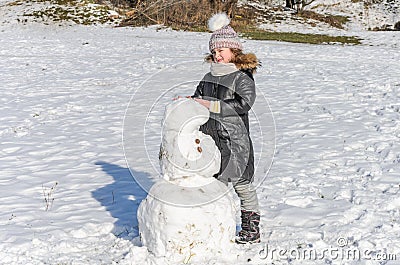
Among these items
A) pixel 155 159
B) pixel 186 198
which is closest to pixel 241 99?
pixel 186 198

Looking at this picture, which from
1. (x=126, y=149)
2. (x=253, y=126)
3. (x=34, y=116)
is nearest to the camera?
(x=126, y=149)

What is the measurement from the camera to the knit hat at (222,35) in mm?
4379

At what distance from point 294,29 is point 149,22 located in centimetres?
919

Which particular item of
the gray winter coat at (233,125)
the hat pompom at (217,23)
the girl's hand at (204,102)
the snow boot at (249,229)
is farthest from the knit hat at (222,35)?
the snow boot at (249,229)

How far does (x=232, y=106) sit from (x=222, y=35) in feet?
2.16

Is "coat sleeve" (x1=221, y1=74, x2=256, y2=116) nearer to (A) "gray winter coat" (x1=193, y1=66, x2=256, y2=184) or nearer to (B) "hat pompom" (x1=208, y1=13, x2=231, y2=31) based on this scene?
(A) "gray winter coat" (x1=193, y1=66, x2=256, y2=184)

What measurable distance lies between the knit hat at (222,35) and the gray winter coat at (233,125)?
0.26m

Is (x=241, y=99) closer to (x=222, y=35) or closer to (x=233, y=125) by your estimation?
(x=233, y=125)

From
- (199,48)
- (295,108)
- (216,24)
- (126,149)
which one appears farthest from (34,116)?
(199,48)

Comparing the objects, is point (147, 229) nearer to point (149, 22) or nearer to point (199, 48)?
point (199, 48)

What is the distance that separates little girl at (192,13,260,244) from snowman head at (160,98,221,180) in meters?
0.26

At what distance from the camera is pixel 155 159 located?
735cm

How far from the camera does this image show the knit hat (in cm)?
438

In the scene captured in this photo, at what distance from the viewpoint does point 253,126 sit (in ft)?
29.8
